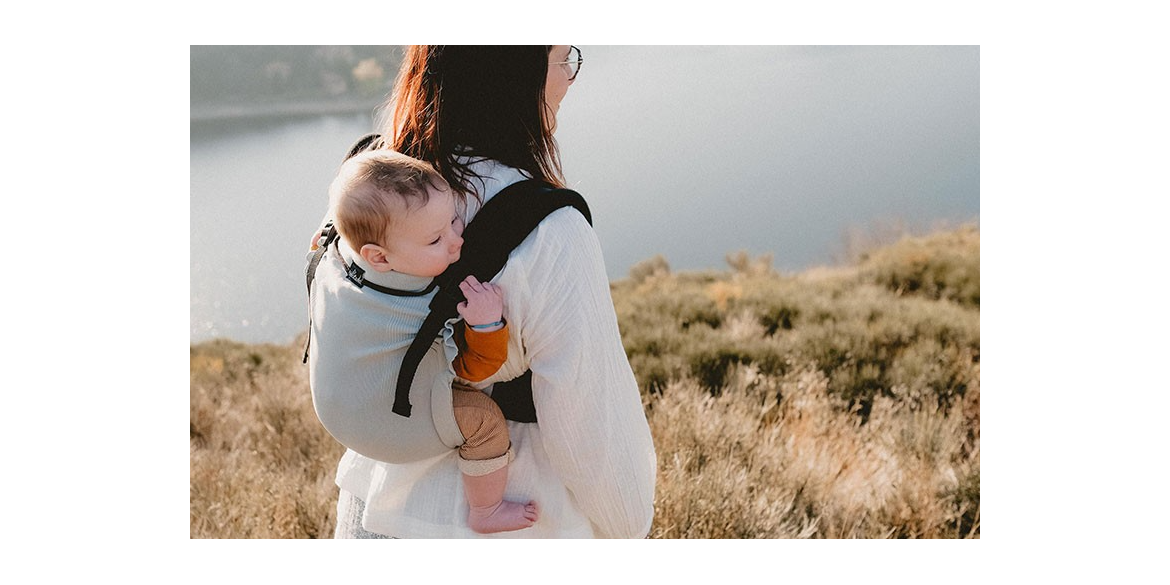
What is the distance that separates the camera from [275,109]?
136 inches

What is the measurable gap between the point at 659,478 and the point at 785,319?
1.74 metres

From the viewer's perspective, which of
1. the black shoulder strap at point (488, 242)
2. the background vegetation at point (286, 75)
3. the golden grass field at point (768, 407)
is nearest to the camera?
the black shoulder strap at point (488, 242)

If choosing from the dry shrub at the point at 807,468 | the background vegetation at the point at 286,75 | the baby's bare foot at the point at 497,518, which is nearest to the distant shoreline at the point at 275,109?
the background vegetation at the point at 286,75

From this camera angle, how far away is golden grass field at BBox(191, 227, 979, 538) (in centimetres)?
335

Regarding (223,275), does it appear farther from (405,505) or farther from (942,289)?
(942,289)

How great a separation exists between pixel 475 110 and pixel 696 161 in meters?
2.27

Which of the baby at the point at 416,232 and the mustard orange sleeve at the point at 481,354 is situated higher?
the baby at the point at 416,232

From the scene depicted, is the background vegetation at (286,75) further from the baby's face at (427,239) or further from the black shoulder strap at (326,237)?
the baby's face at (427,239)

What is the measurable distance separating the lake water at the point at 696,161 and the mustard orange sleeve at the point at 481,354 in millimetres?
1689

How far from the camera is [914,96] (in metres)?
3.53

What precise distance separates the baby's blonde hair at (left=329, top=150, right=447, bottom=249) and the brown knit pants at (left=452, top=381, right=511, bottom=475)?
344 millimetres

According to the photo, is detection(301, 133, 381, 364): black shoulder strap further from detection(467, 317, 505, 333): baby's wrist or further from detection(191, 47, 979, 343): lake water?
detection(191, 47, 979, 343): lake water

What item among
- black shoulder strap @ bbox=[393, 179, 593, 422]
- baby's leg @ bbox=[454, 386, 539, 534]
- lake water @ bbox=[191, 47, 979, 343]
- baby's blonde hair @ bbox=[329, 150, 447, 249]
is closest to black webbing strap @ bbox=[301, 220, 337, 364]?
baby's blonde hair @ bbox=[329, 150, 447, 249]

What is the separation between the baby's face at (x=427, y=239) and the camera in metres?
1.74
